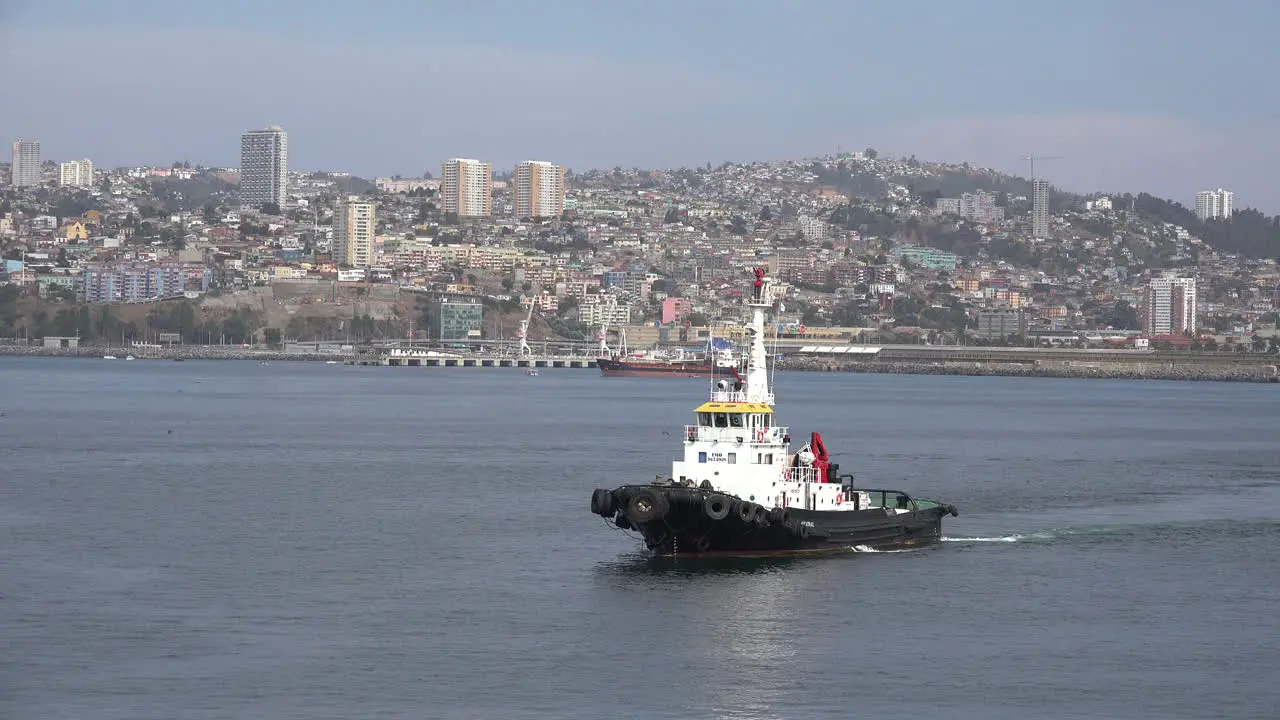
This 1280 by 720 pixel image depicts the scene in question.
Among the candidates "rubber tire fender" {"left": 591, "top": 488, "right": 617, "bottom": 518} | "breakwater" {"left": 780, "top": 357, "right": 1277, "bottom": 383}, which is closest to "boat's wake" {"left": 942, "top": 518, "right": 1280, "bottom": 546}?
"rubber tire fender" {"left": 591, "top": 488, "right": 617, "bottom": 518}

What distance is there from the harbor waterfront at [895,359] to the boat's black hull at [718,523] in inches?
5057

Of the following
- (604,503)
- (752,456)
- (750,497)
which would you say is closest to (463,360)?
(752,456)

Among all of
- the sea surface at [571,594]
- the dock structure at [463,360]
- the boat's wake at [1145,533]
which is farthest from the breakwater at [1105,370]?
the boat's wake at [1145,533]

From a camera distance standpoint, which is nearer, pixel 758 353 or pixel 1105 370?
pixel 758 353

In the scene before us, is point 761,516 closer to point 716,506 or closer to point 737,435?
point 716,506

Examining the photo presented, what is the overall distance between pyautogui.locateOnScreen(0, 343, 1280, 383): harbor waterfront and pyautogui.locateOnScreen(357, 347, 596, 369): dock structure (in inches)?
3.6

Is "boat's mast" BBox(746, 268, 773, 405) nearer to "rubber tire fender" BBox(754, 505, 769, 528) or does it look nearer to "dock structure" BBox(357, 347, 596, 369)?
"rubber tire fender" BBox(754, 505, 769, 528)

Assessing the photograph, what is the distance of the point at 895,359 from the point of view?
182 meters

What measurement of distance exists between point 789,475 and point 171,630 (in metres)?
11.7

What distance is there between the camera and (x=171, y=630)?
27.1m

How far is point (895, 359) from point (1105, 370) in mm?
22030

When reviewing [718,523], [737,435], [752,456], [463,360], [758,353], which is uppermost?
[758,353]

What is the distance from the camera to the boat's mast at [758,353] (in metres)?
34.4

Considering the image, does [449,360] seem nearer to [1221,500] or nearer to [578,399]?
[578,399]
